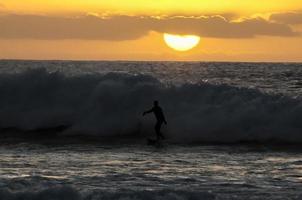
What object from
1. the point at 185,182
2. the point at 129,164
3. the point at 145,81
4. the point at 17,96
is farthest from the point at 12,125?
the point at 185,182

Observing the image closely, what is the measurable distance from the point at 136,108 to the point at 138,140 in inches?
186

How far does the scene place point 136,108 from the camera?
27953 mm

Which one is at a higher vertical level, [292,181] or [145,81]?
[145,81]

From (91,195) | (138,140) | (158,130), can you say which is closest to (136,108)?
(138,140)

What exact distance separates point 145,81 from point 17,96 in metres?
6.40

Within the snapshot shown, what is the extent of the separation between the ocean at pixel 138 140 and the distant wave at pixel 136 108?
4 centimetres

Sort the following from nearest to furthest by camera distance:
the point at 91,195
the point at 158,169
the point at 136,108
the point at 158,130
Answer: the point at 91,195
the point at 158,169
the point at 158,130
the point at 136,108

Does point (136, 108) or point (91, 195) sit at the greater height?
point (136, 108)

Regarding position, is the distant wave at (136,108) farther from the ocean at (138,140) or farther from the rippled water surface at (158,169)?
the rippled water surface at (158,169)

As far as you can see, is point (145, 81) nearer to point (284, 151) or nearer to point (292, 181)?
point (284, 151)

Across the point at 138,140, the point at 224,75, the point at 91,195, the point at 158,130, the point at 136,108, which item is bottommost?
the point at 91,195

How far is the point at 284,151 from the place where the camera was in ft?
64.7

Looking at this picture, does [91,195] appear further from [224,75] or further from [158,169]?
[224,75]

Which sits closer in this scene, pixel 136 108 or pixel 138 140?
pixel 138 140
